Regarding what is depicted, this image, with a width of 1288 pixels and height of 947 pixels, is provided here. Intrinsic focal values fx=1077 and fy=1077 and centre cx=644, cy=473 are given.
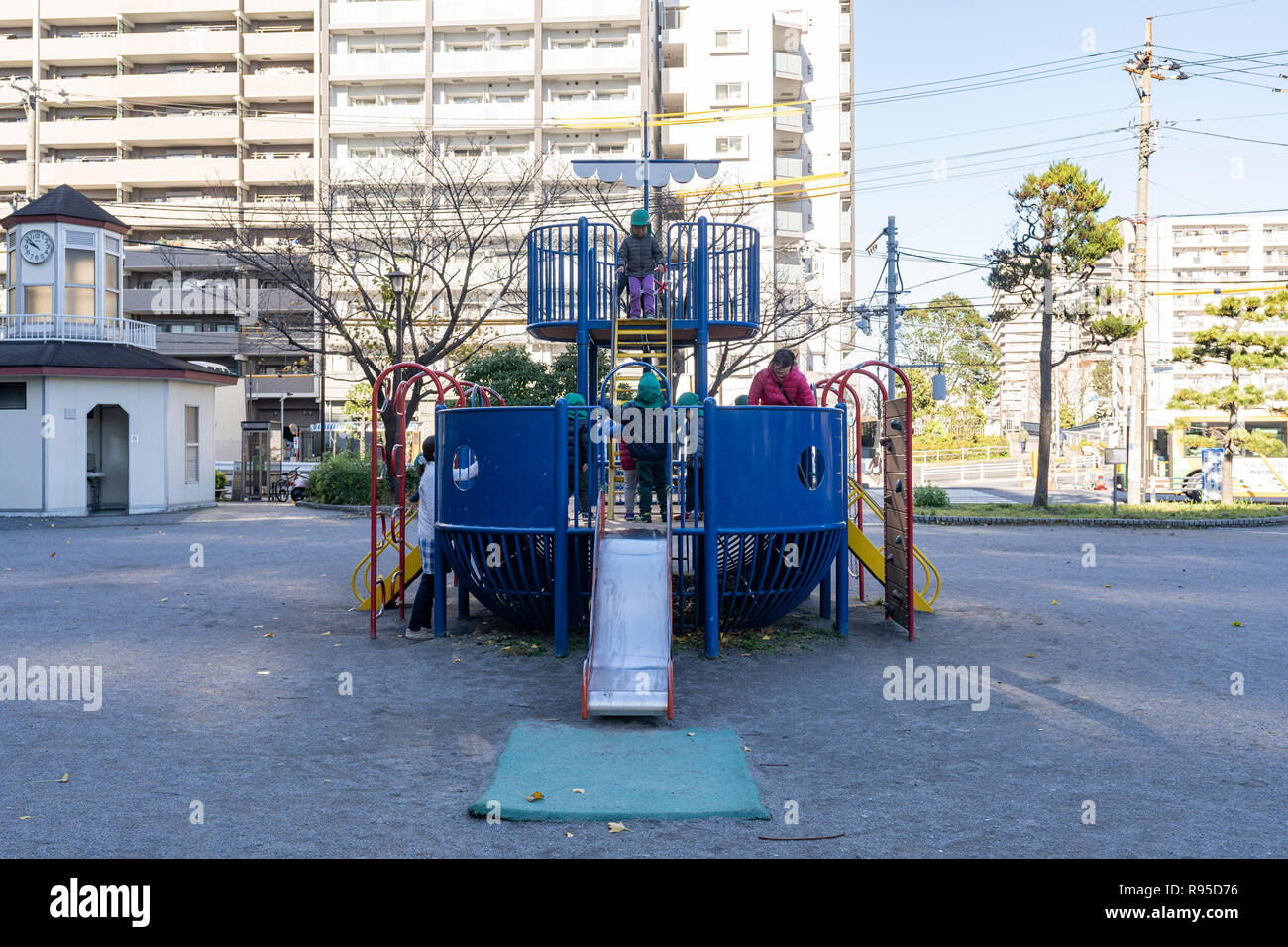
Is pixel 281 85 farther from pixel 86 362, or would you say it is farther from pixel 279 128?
pixel 86 362

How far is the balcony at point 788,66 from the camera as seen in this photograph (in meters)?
54.4

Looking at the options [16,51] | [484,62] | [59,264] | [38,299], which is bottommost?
[38,299]

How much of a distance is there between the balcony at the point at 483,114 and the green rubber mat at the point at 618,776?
175ft

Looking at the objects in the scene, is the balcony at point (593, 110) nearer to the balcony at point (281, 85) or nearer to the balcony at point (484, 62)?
the balcony at point (484, 62)

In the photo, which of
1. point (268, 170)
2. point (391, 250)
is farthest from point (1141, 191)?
point (268, 170)

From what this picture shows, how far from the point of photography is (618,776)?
5633mm

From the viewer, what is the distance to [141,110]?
60.4 metres

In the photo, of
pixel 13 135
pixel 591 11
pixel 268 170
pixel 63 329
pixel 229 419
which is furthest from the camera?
pixel 13 135

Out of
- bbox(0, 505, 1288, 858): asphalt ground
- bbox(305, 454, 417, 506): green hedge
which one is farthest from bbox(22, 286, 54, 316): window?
bbox(0, 505, 1288, 858): asphalt ground

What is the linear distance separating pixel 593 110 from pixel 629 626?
51639mm

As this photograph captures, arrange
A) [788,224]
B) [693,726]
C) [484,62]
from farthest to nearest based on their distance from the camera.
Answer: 1. [484,62]
2. [788,224]
3. [693,726]
